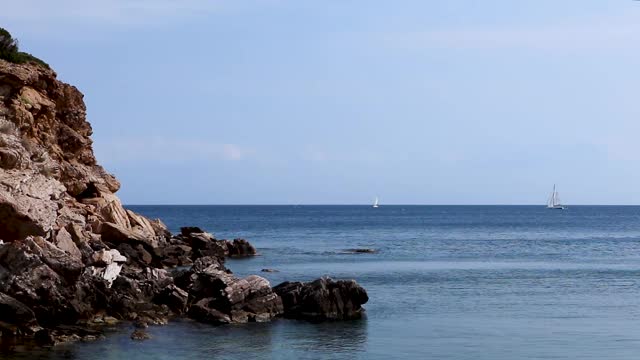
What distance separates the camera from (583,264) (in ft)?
244

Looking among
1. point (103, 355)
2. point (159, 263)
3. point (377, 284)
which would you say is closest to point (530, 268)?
point (377, 284)

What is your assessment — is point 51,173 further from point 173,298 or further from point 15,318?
point 15,318

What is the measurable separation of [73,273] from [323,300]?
35.7 ft

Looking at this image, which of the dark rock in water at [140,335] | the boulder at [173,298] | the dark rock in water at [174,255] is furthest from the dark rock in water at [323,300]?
the dark rock in water at [174,255]

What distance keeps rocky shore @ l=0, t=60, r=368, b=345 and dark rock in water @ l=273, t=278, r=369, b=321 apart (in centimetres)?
4

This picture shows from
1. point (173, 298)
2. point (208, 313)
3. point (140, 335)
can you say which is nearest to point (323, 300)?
point (208, 313)

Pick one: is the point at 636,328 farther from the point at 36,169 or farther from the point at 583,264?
the point at 583,264

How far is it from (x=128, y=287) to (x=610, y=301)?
2423 centimetres

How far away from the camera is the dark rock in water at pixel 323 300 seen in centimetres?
4200

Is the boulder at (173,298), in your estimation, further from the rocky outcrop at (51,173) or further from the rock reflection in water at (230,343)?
the rocky outcrop at (51,173)

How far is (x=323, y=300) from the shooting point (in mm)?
42188

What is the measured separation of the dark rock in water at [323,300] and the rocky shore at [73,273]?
1.7 inches

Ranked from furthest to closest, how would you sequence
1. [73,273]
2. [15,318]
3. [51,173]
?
[51,173] → [73,273] → [15,318]

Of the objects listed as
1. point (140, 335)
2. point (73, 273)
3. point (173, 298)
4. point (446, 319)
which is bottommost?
point (140, 335)
